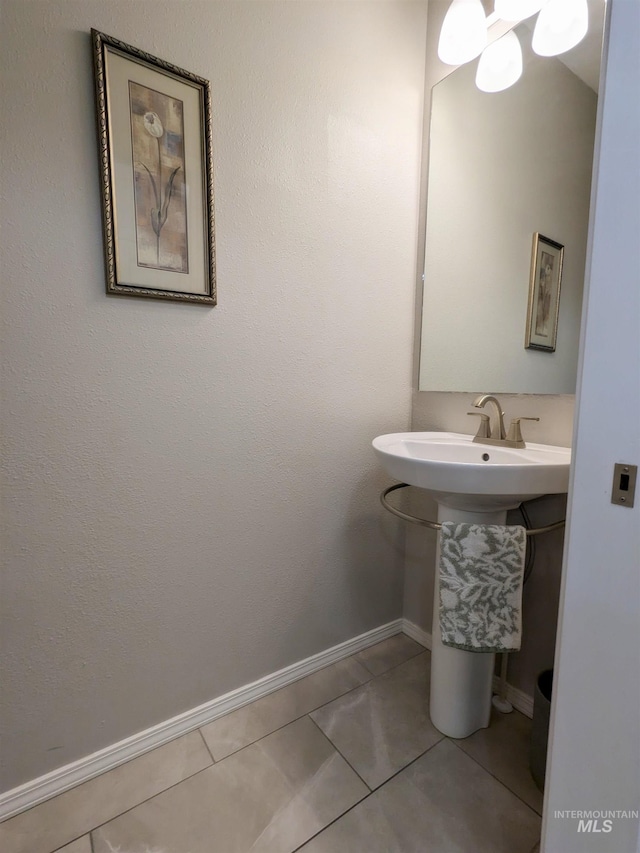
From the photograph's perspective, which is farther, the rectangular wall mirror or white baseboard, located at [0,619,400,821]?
the rectangular wall mirror

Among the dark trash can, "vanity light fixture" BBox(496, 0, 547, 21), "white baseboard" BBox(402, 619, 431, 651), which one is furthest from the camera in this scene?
"white baseboard" BBox(402, 619, 431, 651)

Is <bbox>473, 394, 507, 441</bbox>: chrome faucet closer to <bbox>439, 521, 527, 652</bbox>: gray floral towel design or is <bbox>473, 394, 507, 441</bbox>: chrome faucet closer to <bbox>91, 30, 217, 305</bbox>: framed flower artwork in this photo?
<bbox>439, 521, 527, 652</bbox>: gray floral towel design

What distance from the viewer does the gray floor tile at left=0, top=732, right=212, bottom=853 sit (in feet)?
2.98

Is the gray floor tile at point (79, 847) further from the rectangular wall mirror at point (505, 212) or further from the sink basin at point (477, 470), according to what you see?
the rectangular wall mirror at point (505, 212)

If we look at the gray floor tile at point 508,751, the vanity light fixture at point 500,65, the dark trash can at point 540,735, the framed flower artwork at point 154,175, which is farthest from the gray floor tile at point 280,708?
the vanity light fixture at point 500,65

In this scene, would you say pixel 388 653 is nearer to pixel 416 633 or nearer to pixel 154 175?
pixel 416 633

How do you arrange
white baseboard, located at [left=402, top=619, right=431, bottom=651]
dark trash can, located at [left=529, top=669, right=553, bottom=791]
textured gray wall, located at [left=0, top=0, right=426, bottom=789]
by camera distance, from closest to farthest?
textured gray wall, located at [left=0, top=0, right=426, bottom=789] → dark trash can, located at [left=529, top=669, right=553, bottom=791] → white baseboard, located at [left=402, top=619, right=431, bottom=651]

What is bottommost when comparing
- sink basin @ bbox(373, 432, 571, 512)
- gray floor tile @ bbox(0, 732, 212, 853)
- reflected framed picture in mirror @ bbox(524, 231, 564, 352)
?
gray floor tile @ bbox(0, 732, 212, 853)

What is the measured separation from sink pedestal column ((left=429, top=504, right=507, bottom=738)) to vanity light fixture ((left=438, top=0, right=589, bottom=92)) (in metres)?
1.36

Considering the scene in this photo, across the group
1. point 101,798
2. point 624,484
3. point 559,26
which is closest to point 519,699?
point 624,484

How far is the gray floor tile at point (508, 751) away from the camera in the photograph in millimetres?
1027

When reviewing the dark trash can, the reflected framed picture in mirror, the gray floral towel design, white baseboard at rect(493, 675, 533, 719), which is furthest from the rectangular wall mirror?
white baseboard at rect(493, 675, 533, 719)

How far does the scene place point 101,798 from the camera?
0.99 meters

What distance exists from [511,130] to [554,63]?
172 mm
